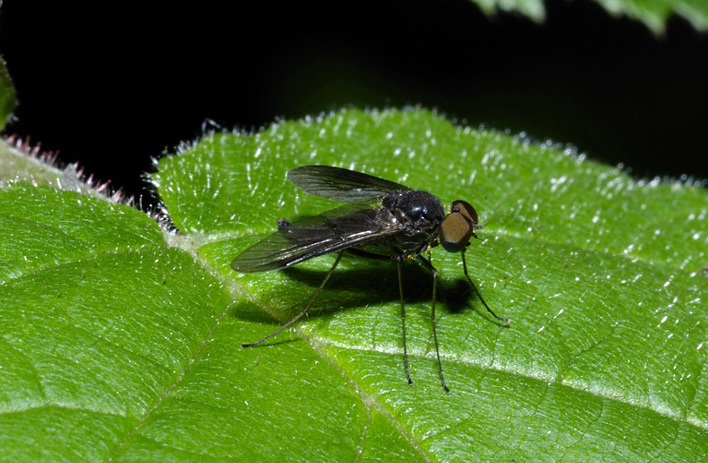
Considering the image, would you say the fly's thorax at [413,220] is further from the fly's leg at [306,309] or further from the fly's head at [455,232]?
the fly's leg at [306,309]

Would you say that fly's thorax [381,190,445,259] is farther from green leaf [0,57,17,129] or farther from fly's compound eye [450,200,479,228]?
green leaf [0,57,17,129]

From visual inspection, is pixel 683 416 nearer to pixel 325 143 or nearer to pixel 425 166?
pixel 425 166

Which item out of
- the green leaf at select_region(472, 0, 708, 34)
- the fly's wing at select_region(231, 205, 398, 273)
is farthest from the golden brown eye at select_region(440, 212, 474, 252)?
the green leaf at select_region(472, 0, 708, 34)

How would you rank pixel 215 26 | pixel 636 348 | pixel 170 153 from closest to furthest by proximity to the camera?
pixel 636 348, pixel 170 153, pixel 215 26

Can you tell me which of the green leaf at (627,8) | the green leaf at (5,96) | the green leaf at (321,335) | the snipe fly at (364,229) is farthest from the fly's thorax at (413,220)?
the green leaf at (5,96)

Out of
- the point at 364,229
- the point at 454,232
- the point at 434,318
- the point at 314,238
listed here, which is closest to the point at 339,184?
the point at 364,229

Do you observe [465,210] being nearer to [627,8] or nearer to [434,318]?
[434,318]

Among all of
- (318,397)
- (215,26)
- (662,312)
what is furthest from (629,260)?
(215,26)
